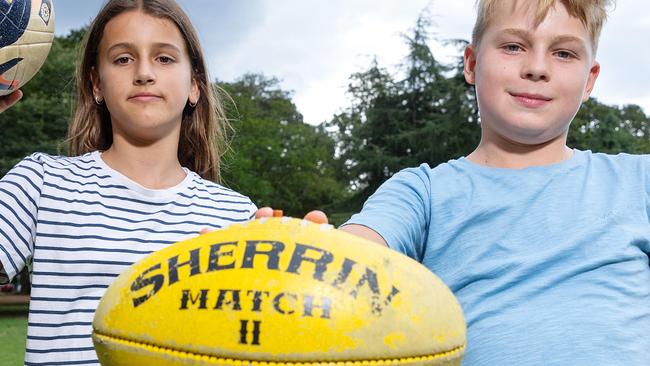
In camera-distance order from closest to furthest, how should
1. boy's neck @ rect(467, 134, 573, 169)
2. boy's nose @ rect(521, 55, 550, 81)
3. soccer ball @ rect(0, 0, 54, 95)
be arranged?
boy's nose @ rect(521, 55, 550, 81) → boy's neck @ rect(467, 134, 573, 169) → soccer ball @ rect(0, 0, 54, 95)

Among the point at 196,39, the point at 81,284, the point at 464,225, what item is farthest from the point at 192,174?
the point at 464,225

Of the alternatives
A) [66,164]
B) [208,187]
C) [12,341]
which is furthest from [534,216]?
[12,341]

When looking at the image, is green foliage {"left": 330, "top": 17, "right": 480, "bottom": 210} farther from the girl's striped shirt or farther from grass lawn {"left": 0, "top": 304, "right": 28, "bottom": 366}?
the girl's striped shirt

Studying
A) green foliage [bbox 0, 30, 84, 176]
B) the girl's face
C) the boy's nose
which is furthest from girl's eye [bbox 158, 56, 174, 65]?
green foliage [bbox 0, 30, 84, 176]

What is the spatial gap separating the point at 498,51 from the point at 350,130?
41934mm

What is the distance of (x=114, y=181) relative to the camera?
135 inches

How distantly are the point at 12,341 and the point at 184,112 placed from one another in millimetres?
18123

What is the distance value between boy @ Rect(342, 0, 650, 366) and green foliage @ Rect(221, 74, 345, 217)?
34.1 meters

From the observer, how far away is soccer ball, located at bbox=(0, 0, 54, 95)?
11.3 ft

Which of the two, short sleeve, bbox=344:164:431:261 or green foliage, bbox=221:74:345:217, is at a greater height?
green foliage, bbox=221:74:345:217

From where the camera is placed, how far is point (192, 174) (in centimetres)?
380

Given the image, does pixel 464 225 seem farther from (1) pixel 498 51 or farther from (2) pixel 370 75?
(2) pixel 370 75

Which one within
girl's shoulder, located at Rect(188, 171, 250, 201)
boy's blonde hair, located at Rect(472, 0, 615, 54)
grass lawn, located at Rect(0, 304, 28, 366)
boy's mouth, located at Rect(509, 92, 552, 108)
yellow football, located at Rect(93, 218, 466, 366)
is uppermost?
boy's blonde hair, located at Rect(472, 0, 615, 54)

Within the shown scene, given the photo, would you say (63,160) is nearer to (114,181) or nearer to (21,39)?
(114,181)
